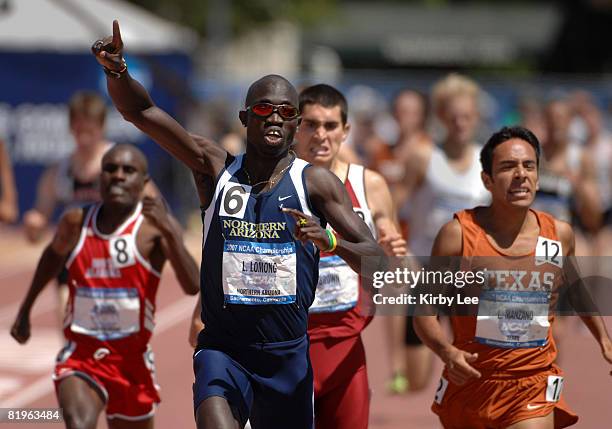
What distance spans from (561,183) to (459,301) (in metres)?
4.14

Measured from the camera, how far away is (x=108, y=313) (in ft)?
20.8

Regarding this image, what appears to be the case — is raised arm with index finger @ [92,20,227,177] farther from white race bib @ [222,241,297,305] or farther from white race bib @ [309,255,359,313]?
white race bib @ [309,255,359,313]

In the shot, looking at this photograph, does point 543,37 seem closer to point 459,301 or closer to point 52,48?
point 52,48

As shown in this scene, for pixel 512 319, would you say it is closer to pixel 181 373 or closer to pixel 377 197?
pixel 377 197

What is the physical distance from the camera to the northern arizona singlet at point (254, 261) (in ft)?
16.7

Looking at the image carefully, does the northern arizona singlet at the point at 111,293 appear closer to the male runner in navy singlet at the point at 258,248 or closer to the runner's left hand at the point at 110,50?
the male runner in navy singlet at the point at 258,248

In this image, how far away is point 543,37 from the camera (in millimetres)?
50188

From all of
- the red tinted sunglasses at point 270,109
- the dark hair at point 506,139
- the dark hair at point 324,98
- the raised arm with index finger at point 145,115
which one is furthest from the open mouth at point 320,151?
the red tinted sunglasses at point 270,109

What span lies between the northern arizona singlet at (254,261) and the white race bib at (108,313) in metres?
1.22

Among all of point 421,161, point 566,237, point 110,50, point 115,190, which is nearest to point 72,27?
point 421,161

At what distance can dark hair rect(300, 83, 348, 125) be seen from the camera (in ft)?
21.3

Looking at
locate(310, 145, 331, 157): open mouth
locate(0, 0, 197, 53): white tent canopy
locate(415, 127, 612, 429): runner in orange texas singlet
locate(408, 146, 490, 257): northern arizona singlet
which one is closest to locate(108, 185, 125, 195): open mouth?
locate(310, 145, 331, 157): open mouth

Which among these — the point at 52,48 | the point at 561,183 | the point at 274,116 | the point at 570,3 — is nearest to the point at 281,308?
the point at 274,116

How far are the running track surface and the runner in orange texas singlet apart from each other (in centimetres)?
76
